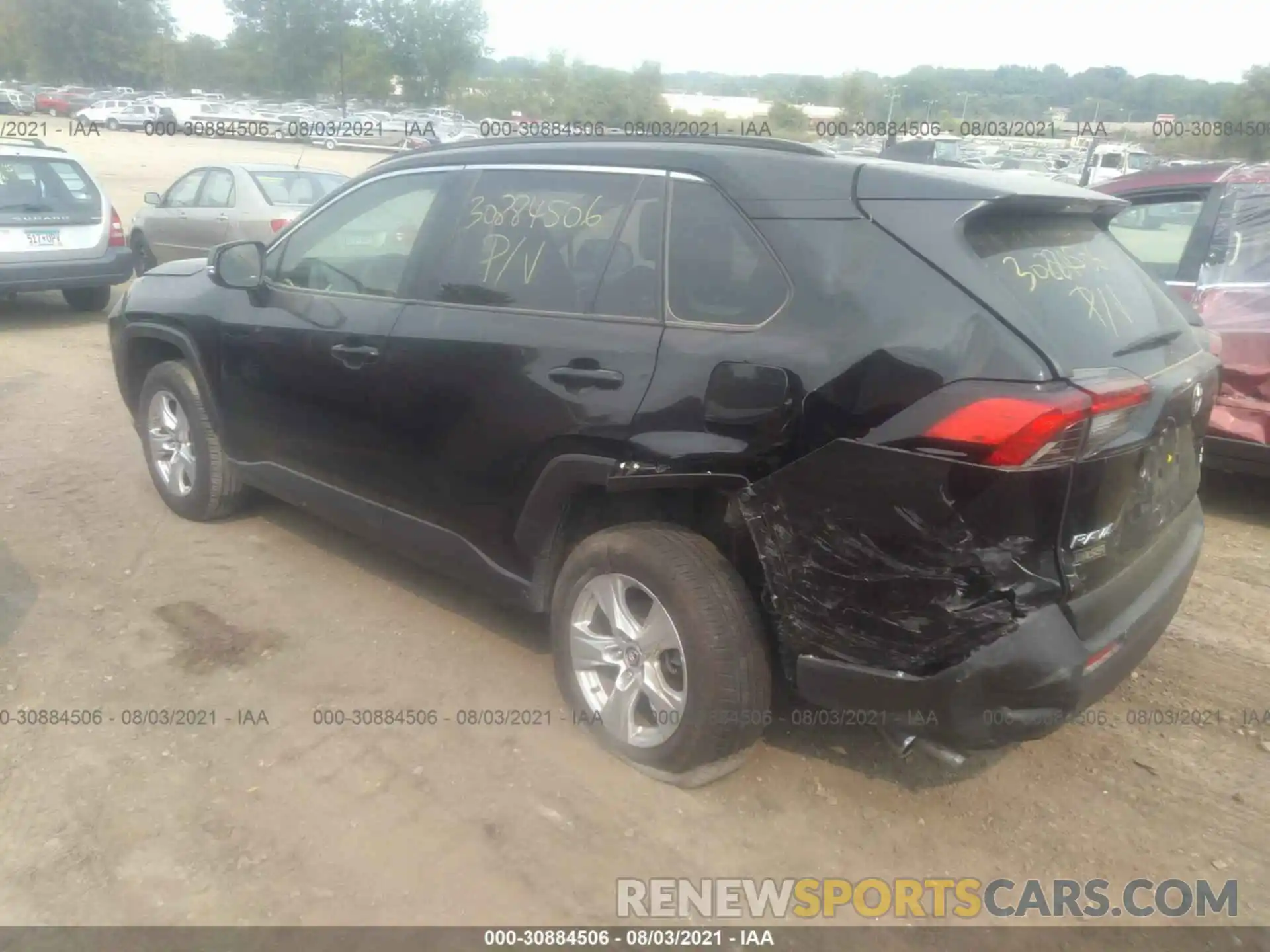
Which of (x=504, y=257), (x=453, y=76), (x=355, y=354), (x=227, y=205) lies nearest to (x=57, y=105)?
(x=453, y=76)

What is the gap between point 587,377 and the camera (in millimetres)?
3078

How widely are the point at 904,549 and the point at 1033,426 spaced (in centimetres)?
43

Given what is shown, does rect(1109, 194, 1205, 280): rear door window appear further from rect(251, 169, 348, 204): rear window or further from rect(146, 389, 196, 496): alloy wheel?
rect(251, 169, 348, 204): rear window

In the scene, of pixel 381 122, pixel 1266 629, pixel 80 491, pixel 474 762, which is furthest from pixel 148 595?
pixel 381 122

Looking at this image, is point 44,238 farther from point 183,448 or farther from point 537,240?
point 537,240

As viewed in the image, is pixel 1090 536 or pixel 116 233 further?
pixel 116 233

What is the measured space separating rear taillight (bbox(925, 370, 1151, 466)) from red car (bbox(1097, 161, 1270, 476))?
2.87 metres

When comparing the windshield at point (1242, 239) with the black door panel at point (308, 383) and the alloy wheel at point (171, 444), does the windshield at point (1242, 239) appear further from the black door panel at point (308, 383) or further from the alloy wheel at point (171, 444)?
the alloy wheel at point (171, 444)

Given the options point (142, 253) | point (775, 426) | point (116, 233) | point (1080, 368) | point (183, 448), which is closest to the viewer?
point (1080, 368)

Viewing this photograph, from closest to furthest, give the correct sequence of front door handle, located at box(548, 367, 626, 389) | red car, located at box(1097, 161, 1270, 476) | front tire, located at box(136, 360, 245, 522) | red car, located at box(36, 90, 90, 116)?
front door handle, located at box(548, 367, 626, 389) < front tire, located at box(136, 360, 245, 522) < red car, located at box(1097, 161, 1270, 476) < red car, located at box(36, 90, 90, 116)

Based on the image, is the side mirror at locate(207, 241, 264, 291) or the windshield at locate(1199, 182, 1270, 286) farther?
the windshield at locate(1199, 182, 1270, 286)

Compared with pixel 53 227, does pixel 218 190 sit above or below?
above

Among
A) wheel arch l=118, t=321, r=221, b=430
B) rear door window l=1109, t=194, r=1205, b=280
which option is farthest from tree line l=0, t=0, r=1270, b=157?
wheel arch l=118, t=321, r=221, b=430

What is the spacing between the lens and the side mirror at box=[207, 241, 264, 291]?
14.3ft
